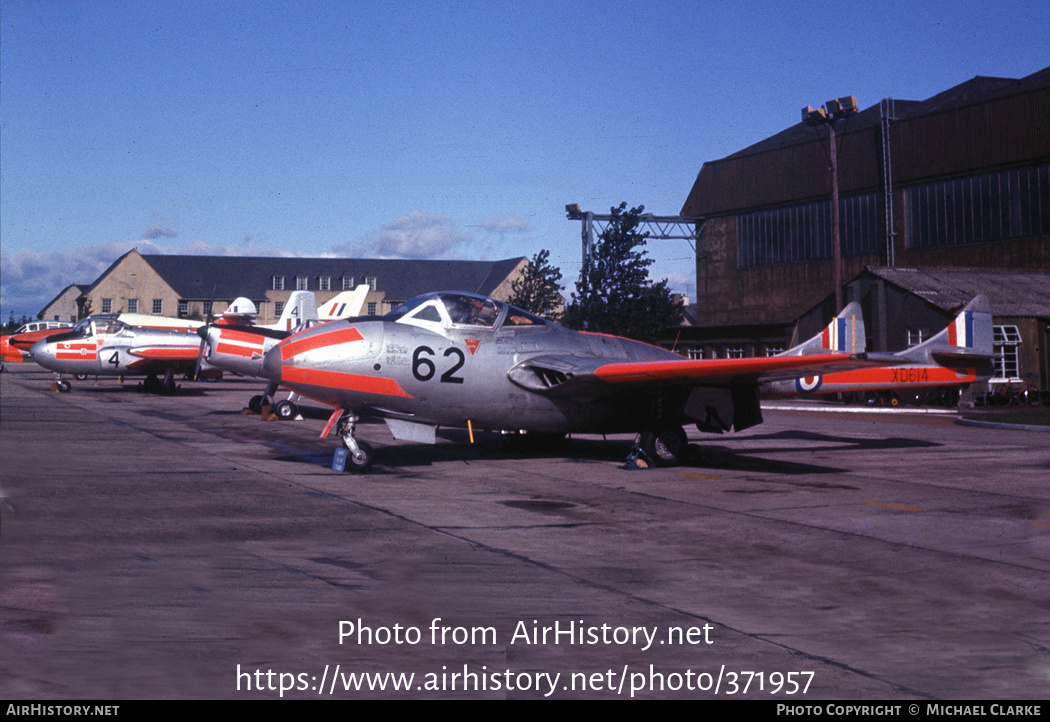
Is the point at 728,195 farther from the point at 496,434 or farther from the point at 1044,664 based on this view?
the point at 1044,664

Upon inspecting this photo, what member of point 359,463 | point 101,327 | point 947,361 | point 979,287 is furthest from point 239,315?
point 979,287

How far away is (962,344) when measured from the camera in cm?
1894

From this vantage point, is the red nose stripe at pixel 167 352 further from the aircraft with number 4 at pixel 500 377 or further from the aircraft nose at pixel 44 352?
the aircraft with number 4 at pixel 500 377

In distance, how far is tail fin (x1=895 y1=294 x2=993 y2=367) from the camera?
1869 centimetres

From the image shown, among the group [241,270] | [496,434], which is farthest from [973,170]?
[241,270]

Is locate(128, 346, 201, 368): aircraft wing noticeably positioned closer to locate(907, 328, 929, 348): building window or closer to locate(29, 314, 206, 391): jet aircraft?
locate(29, 314, 206, 391): jet aircraft

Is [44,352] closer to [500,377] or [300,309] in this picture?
[300,309]

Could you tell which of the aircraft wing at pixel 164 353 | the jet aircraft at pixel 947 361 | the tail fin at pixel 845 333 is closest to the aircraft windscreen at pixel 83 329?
the aircraft wing at pixel 164 353

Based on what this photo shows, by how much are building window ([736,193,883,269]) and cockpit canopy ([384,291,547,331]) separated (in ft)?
145

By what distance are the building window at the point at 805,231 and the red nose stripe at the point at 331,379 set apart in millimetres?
46535

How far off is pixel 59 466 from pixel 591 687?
1065 centimetres

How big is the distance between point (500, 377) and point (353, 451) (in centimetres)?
262

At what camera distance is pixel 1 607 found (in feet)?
16.6

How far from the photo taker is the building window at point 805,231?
53406 millimetres
